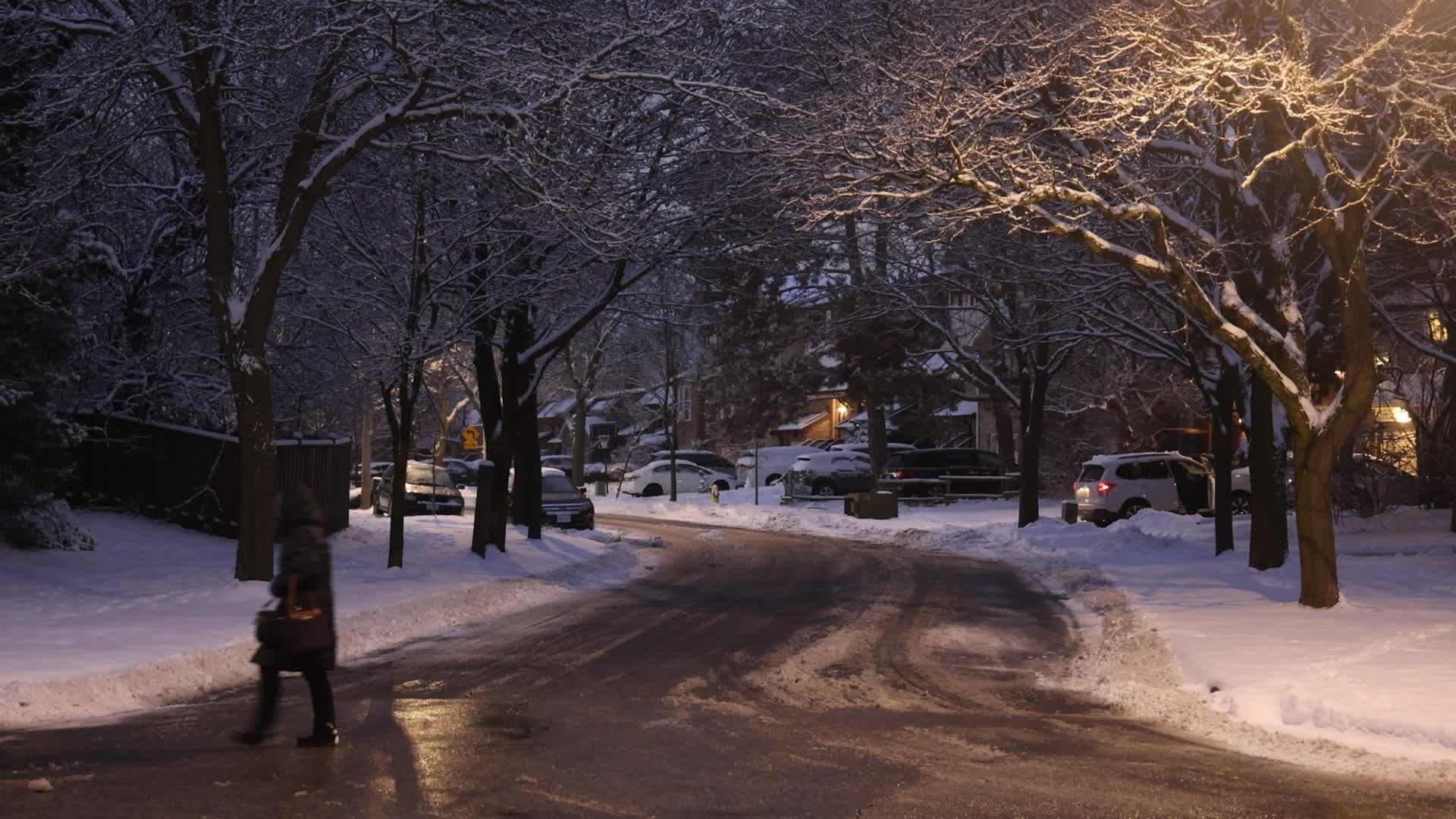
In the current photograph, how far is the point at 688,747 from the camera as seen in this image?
880 cm

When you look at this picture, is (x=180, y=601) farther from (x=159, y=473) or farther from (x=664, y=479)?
(x=664, y=479)

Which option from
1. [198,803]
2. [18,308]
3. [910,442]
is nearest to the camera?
[198,803]

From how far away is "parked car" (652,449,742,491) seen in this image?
54031 mm

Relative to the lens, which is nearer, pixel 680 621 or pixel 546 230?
pixel 680 621

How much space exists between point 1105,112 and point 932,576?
981 cm

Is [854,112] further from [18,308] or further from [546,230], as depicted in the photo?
[18,308]

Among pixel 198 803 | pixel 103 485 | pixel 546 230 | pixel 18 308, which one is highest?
pixel 546 230

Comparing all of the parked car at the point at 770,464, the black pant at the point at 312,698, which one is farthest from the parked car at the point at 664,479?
the black pant at the point at 312,698

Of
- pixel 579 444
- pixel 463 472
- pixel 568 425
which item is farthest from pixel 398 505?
pixel 568 425

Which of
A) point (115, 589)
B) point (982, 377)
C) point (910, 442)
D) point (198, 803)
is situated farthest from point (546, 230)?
point (910, 442)

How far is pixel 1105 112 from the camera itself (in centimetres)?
1490

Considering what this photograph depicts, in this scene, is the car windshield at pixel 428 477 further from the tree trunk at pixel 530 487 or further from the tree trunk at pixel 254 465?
the tree trunk at pixel 254 465

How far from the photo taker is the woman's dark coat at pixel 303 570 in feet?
28.7

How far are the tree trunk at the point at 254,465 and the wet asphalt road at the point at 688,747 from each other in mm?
3018
